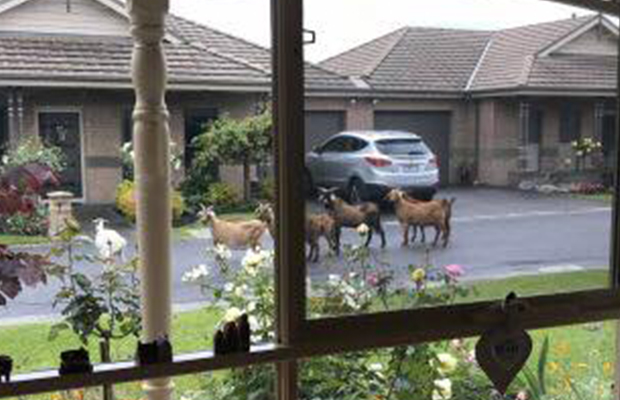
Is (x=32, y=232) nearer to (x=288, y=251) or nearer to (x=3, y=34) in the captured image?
(x=3, y=34)

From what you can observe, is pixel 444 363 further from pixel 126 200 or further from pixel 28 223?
pixel 28 223

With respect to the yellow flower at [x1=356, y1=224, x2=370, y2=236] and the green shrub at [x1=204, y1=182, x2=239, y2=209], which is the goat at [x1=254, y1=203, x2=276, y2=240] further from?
the yellow flower at [x1=356, y1=224, x2=370, y2=236]

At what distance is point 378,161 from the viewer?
2049 millimetres

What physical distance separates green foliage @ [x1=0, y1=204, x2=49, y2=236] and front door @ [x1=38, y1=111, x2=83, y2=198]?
76 mm

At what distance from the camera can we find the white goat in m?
1.78

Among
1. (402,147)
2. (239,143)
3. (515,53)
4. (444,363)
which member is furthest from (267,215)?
(515,53)

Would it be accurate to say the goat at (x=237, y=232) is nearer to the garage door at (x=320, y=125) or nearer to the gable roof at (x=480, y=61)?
the garage door at (x=320, y=125)

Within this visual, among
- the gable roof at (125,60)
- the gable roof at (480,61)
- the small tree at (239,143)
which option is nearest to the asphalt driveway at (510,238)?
the small tree at (239,143)

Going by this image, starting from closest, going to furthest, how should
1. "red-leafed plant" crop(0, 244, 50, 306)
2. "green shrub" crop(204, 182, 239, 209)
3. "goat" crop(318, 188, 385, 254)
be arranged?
"red-leafed plant" crop(0, 244, 50, 306)
"green shrub" crop(204, 182, 239, 209)
"goat" crop(318, 188, 385, 254)

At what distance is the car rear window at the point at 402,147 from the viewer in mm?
2053

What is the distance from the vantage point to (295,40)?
187 centimetres

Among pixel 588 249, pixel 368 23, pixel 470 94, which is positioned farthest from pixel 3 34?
pixel 588 249

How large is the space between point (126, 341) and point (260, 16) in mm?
881

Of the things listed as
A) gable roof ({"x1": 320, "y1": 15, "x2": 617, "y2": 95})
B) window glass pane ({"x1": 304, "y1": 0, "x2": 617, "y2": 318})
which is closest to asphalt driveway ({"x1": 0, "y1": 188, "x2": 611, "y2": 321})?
window glass pane ({"x1": 304, "y1": 0, "x2": 617, "y2": 318})
